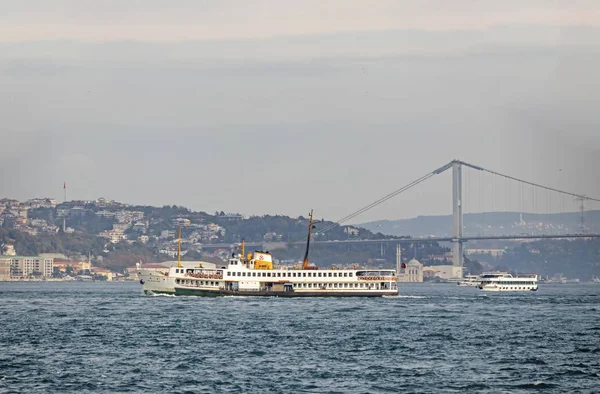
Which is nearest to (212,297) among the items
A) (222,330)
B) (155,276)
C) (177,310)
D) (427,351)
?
(155,276)

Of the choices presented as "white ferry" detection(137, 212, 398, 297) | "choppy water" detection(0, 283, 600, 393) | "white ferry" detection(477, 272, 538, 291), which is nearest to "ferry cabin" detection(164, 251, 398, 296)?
"white ferry" detection(137, 212, 398, 297)

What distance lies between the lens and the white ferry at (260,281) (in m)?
86.5

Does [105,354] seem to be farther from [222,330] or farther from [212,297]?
[212,297]

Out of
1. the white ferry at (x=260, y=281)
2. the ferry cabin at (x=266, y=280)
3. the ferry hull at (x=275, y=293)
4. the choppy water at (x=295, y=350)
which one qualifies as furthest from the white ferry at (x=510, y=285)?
the choppy water at (x=295, y=350)

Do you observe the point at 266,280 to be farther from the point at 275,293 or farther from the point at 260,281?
the point at 275,293

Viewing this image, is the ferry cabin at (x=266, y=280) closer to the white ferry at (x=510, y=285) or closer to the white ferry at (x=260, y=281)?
the white ferry at (x=260, y=281)

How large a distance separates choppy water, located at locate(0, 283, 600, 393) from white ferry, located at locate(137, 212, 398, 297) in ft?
35.1

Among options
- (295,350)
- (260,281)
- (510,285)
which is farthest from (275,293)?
(510,285)

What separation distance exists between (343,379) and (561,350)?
510 inches

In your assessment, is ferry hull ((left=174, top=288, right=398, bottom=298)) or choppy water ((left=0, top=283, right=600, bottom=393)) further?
ferry hull ((left=174, top=288, right=398, bottom=298))

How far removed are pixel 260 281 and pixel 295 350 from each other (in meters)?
40.2

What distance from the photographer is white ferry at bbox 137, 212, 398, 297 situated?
86500 millimetres

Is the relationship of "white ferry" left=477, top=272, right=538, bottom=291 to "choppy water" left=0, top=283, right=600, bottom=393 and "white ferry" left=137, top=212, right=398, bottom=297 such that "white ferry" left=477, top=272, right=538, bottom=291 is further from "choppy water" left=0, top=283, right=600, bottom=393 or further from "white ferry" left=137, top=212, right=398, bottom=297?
"choppy water" left=0, top=283, right=600, bottom=393

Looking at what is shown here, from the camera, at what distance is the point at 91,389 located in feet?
117
